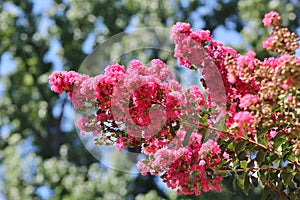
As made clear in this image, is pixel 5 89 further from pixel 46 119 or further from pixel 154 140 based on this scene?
pixel 154 140

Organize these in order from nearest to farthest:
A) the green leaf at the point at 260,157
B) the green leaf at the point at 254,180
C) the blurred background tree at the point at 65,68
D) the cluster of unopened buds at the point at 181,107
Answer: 1. the cluster of unopened buds at the point at 181,107
2. the green leaf at the point at 260,157
3. the green leaf at the point at 254,180
4. the blurred background tree at the point at 65,68

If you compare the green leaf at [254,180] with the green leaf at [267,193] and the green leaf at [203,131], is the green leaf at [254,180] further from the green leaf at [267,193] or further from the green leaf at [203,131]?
the green leaf at [203,131]

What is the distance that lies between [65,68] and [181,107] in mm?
10018

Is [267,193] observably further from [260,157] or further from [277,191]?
[260,157]

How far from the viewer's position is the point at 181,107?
6.94 feet

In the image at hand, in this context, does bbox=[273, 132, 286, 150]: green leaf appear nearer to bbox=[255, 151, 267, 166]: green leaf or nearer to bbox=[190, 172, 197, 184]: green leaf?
bbox=[255, 151, 267, 166]: green leaf

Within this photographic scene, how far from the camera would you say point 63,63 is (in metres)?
12.2

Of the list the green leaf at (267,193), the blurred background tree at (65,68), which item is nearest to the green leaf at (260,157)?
A: the green leaf at (267,193)

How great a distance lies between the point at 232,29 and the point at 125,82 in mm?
8982

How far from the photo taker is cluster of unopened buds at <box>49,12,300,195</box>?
204 centimetres

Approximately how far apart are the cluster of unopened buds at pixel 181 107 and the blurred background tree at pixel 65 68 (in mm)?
5568

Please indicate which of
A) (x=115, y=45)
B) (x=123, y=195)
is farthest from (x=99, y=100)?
(x=115, y=45)

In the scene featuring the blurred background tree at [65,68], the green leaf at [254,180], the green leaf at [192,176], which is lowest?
the blurred background tree at [65,68]

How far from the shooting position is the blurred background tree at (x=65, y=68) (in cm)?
889
